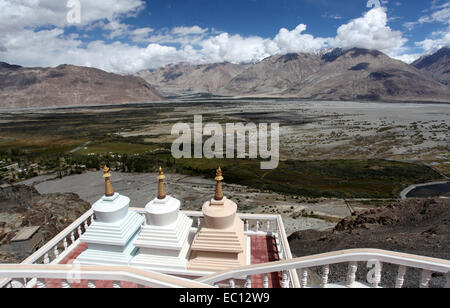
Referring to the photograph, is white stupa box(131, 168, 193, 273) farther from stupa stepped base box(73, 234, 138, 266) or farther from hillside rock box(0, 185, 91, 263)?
hillside rock box(0, 185, 91, 263)

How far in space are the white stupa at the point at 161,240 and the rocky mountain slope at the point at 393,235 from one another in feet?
20.7

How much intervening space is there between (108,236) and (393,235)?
43.3 ft

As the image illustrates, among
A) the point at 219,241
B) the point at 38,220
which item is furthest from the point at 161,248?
the point at 38,220

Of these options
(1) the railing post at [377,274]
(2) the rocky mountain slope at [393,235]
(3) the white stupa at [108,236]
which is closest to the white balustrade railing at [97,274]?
(1) the railing post at [377,274]

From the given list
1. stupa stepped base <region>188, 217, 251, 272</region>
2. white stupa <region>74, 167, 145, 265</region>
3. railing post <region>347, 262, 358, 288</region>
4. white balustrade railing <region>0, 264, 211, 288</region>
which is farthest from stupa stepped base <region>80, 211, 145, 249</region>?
railing post <region>347, 262, 358, 288</region>

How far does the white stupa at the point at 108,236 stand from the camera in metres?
8.64

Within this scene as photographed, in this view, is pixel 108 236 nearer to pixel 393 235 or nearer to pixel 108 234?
pixel 108 234

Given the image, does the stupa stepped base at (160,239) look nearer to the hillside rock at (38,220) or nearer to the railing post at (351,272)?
the railing post at (351,272)

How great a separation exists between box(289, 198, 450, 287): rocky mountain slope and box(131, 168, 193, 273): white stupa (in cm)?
632

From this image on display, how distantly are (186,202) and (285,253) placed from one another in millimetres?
19911

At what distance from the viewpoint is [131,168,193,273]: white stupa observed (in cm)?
846

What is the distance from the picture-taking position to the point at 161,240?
8.56 meters
